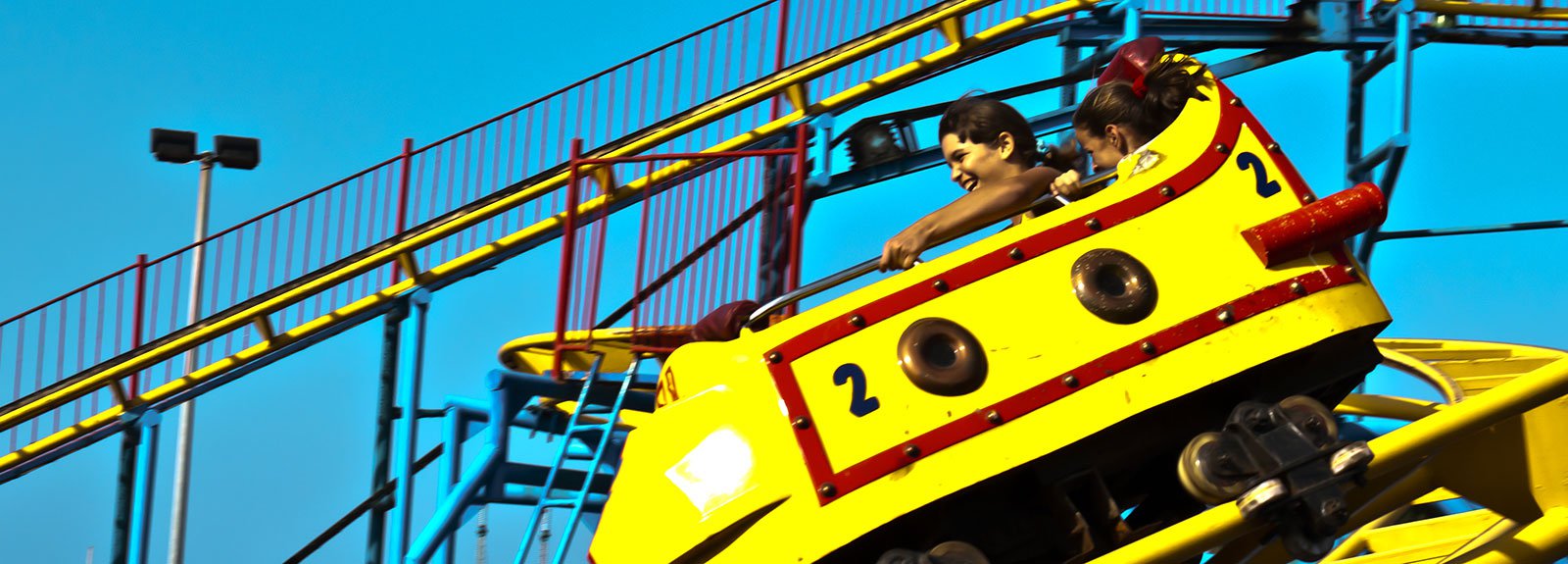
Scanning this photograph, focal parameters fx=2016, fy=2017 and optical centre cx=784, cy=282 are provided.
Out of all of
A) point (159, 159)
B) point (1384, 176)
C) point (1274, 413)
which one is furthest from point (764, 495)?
point (159, 159)

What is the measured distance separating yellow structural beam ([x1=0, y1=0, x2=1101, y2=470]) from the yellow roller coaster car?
4.86 metres

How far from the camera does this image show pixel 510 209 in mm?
9891

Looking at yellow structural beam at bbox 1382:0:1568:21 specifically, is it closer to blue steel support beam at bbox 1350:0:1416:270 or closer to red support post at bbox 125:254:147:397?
blue steel support beam at bbox 1350:0:1416:270

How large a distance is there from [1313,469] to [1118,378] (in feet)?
1.56

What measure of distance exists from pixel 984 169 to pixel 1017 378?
34.7 inches

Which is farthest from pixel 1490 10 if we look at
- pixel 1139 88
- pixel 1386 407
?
pixel 1139 88

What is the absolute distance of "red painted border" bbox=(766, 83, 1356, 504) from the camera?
180 inches

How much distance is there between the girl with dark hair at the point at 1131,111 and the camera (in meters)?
5.13

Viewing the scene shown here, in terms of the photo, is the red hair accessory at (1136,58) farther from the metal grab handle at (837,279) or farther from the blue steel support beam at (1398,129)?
the blue steel support beam at (1398,129)

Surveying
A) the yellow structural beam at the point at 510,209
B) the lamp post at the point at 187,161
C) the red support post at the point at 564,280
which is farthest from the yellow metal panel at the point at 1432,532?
the lamp post at the point at 187,161

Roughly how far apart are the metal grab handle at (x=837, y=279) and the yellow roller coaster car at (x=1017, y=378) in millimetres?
137

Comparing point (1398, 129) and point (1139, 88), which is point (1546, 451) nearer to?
point (1139, 88)

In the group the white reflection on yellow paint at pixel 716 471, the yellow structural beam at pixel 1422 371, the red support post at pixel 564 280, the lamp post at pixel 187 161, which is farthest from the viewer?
the lamp post at pixel 187 161

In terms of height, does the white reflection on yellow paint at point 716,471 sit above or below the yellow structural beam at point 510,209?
below
